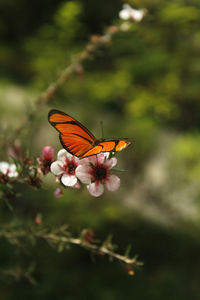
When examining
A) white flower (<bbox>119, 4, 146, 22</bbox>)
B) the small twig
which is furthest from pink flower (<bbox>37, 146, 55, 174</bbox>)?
white flower (<bbox>119, 4, 146, 22</bbox>)

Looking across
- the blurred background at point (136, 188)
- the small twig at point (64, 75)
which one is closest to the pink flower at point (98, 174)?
the small twig at point (64, 75)

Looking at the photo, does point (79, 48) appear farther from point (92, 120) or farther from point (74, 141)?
point (74, 141)

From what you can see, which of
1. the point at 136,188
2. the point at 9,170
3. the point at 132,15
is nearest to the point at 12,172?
the point at 9,170

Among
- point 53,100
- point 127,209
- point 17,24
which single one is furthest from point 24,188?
point 17,24

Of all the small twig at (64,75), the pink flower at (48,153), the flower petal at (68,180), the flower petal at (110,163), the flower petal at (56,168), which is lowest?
the flower petal at (68,180)

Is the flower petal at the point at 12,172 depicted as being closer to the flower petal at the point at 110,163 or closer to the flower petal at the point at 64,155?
the flower petal at the point at 64,155

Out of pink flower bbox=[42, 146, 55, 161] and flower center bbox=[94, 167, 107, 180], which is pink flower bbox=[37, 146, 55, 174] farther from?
flower center bbox=[94, 167, 107, 180]
